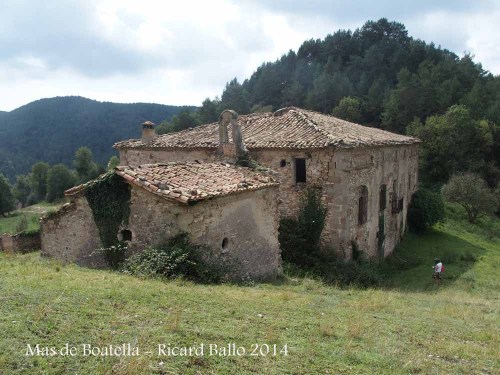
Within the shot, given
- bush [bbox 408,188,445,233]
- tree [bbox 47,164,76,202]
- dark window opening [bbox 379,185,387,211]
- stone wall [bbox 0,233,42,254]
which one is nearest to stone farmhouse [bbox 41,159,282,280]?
dark window opening [bbox 379,185,387,211]

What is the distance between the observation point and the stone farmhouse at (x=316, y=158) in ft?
53.6

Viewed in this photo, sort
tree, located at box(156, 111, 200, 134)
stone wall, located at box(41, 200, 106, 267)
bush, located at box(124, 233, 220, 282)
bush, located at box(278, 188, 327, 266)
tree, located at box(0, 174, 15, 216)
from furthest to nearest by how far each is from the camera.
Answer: tree, located at box(0, 174, 15, 216), tree, located at box(156, 111, 200, 134), bush, located at box(278, 188, 327, 266), stone wall, located at box(41, 200, 106, 267), bush, located at box(124, 233, 220, 282)

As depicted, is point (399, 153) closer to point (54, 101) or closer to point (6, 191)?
point (6, 191)

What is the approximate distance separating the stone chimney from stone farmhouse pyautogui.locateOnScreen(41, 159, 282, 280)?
2246mm

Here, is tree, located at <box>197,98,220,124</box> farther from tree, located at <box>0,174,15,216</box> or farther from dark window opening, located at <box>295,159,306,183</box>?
dark window opening, located at <box>295,159,306,183</box>

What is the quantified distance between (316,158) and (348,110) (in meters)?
35.8

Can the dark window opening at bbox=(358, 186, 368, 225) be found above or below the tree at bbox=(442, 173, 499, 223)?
above

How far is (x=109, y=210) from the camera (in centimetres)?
1095

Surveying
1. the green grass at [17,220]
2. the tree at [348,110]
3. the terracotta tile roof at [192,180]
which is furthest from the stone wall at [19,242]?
the tree at [348,110]

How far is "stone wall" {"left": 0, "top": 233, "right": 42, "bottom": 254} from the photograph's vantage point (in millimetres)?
23859

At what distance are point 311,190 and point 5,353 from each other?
43.3 feet

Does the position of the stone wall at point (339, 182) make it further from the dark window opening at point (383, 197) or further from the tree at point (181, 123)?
the tree at point (181, 123)

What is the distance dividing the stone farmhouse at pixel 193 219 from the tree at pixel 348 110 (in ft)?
130

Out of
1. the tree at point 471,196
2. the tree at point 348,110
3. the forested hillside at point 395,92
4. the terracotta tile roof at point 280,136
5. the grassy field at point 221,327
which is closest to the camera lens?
the grassy field at point 221,327
